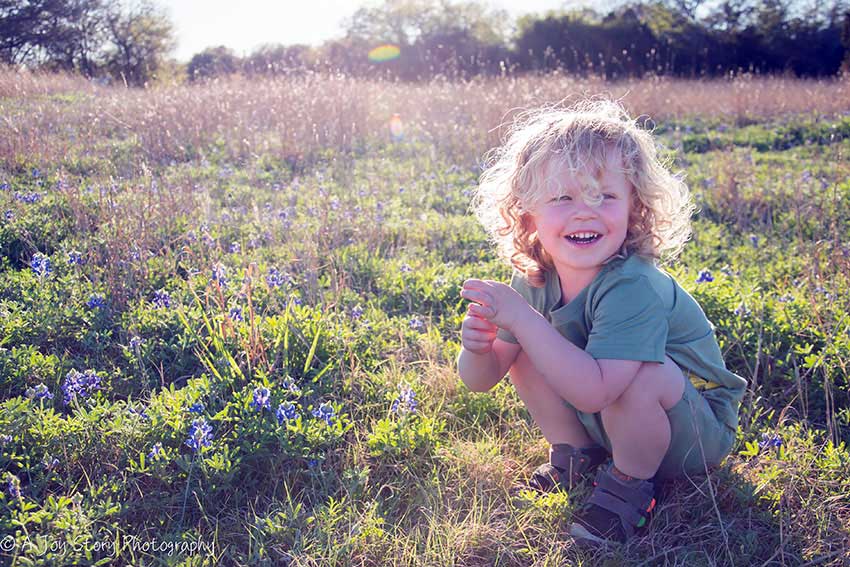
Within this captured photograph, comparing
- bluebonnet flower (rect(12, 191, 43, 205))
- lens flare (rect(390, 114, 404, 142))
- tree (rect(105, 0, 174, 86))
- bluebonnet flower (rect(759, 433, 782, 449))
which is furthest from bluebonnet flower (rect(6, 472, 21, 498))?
tree (rect(105, 0, 174, 86))

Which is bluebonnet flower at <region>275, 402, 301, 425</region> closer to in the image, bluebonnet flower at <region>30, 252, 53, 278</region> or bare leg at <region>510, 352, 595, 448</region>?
bare leg at <region>510, 352, 595, 448</region>

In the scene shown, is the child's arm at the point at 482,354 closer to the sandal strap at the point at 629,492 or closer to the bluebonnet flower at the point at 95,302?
the sandal strap at the point at 629,492

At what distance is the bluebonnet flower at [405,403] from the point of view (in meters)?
2.65

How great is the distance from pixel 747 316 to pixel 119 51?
2435cm

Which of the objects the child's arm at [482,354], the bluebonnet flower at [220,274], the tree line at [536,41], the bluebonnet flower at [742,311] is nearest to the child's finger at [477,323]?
the child's arm at [482,354]

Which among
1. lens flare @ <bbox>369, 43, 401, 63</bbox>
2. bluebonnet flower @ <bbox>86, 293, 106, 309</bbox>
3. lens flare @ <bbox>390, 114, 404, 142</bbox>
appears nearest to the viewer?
bluebonnet flower @ <bbox>86, 293, 106, 309</bbox>

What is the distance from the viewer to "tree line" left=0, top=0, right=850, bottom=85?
61.9ft

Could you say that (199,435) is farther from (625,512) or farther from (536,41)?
(536,41)

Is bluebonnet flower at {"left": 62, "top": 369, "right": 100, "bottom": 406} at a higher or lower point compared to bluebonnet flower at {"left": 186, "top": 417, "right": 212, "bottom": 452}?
higher

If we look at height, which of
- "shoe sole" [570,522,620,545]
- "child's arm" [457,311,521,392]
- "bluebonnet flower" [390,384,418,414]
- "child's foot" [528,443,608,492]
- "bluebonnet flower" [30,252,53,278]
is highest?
"bluebonnet flower" [30,252,53,278]

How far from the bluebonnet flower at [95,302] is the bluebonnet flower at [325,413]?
1.45 meters

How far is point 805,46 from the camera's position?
23547mm

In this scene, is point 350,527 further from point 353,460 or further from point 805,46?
point 805,46

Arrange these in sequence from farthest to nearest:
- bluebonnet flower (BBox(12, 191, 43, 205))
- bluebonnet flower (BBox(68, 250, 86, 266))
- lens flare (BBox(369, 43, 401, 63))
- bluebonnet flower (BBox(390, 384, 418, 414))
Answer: lens flare (BBox(369, 43, 401, 63)) → bluebonnet flower (BBox(12, 191, 43, 205)) → bluebonnet flower (BBox(68, 250, 86, 266)) → bluebonnet flower (BBox(390, 384, 418, 414))
